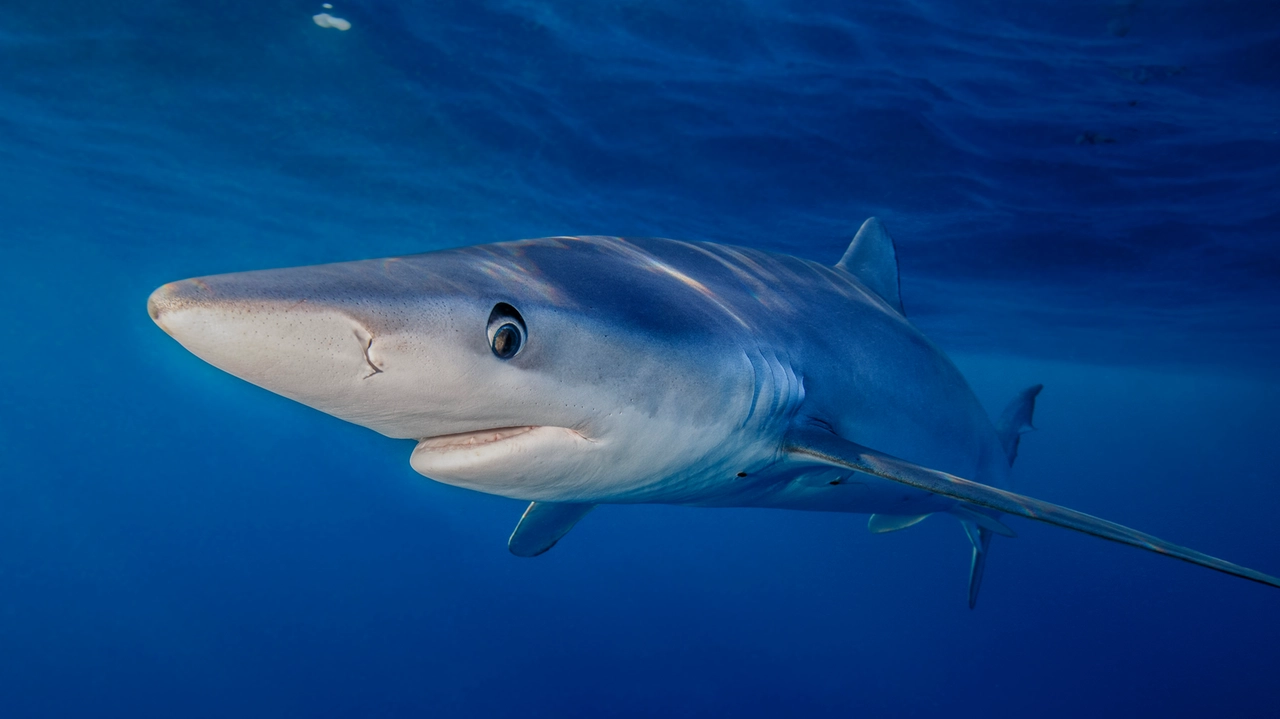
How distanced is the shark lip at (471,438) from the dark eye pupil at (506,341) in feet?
1.07

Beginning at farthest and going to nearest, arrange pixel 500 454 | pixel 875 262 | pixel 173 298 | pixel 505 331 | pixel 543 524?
1. pixel 875 262
2. pixel 543 524
3. pixel 500 454
4. pixel 505 331
5. pixel 173 298

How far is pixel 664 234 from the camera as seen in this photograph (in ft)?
56.6

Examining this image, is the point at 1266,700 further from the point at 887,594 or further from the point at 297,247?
the point at 297,247

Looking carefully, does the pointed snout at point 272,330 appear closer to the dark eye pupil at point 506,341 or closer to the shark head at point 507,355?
the shark head at point 507,355

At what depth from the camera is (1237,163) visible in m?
9.39

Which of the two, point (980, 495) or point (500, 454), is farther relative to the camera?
point (980, 495)

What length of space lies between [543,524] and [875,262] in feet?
9.46

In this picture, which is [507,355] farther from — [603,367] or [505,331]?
[603,367]

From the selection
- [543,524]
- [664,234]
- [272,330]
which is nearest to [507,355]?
[272,330]

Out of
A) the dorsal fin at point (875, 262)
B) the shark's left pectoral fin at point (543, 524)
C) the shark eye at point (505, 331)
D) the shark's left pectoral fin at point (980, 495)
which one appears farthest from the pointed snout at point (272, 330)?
the dorsal fin at point (875, 262)

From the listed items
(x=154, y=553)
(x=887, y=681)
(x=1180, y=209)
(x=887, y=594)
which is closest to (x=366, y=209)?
(x=1180, y=209)

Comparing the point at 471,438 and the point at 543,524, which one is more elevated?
the point at 471,438

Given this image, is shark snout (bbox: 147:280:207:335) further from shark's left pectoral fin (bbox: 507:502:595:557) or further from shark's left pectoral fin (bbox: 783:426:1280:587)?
shark's left pectoral fin (bbox: 507:502:595:557)

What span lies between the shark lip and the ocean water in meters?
0.44
